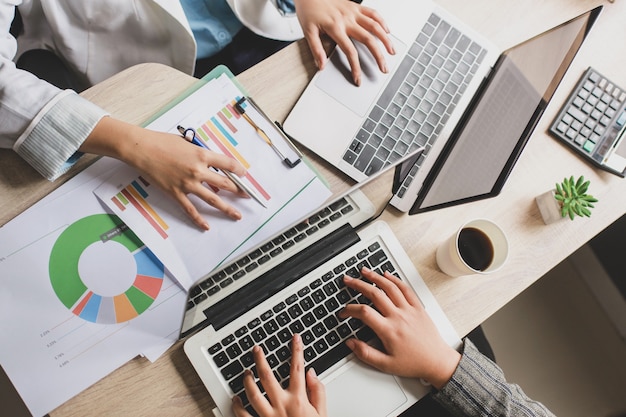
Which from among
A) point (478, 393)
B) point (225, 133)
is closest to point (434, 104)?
point (225, 133)

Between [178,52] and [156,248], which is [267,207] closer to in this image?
[156,248]

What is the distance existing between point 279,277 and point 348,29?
0.44m

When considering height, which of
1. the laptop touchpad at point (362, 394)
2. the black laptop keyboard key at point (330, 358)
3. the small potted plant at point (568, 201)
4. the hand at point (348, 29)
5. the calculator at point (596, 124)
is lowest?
the laptop touchpad at point (362, 394)

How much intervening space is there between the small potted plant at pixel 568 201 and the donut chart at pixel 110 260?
2.14 ft

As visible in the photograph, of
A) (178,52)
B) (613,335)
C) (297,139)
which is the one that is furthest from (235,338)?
(613,335)

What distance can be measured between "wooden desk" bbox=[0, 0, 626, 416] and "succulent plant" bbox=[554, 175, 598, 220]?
0.04 m

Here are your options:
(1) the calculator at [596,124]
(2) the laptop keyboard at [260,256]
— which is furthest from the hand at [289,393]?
(1) the calculator at [596,124]

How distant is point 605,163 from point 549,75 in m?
0.23

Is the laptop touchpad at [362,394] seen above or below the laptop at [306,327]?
below

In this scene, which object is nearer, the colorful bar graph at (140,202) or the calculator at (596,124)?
the colorful bar graph at (140,202)

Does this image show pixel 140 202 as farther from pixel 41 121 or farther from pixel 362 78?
pixel 362 78

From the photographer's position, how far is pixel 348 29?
80 cm

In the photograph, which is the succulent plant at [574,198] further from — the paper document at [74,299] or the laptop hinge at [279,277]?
the paper document at [74,299]

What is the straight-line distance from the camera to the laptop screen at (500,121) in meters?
Answer: 0.69
